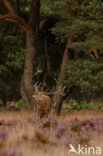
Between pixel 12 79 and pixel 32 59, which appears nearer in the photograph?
pixel 32 59

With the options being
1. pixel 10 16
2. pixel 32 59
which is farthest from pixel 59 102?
pixel 10 16

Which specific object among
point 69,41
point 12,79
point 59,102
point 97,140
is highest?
point 97,140

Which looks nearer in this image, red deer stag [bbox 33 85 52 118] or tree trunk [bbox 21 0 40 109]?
red deer stag [bbox 33 85 52 118]

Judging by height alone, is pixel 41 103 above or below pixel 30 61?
above

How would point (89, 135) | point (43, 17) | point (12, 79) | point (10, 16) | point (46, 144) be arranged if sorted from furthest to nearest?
1. point (12, 79)
2. point (43, 17)
3. point (10, 16)
4. point (89, 135)
5. point (46, 144)

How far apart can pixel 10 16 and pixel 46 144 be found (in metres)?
10.6

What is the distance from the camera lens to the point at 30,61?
14.5 metres

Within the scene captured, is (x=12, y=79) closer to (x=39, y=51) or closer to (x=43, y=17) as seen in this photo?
(x=39, y=51)

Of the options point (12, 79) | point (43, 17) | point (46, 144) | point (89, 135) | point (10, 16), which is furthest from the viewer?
point (12, 79)

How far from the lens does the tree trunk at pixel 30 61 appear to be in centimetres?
1432

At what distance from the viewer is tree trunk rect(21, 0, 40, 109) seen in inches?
564

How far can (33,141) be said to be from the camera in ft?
15.7

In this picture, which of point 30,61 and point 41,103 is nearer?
point 41,103

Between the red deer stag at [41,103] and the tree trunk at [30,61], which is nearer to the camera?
the red deer stag at [41,103]
